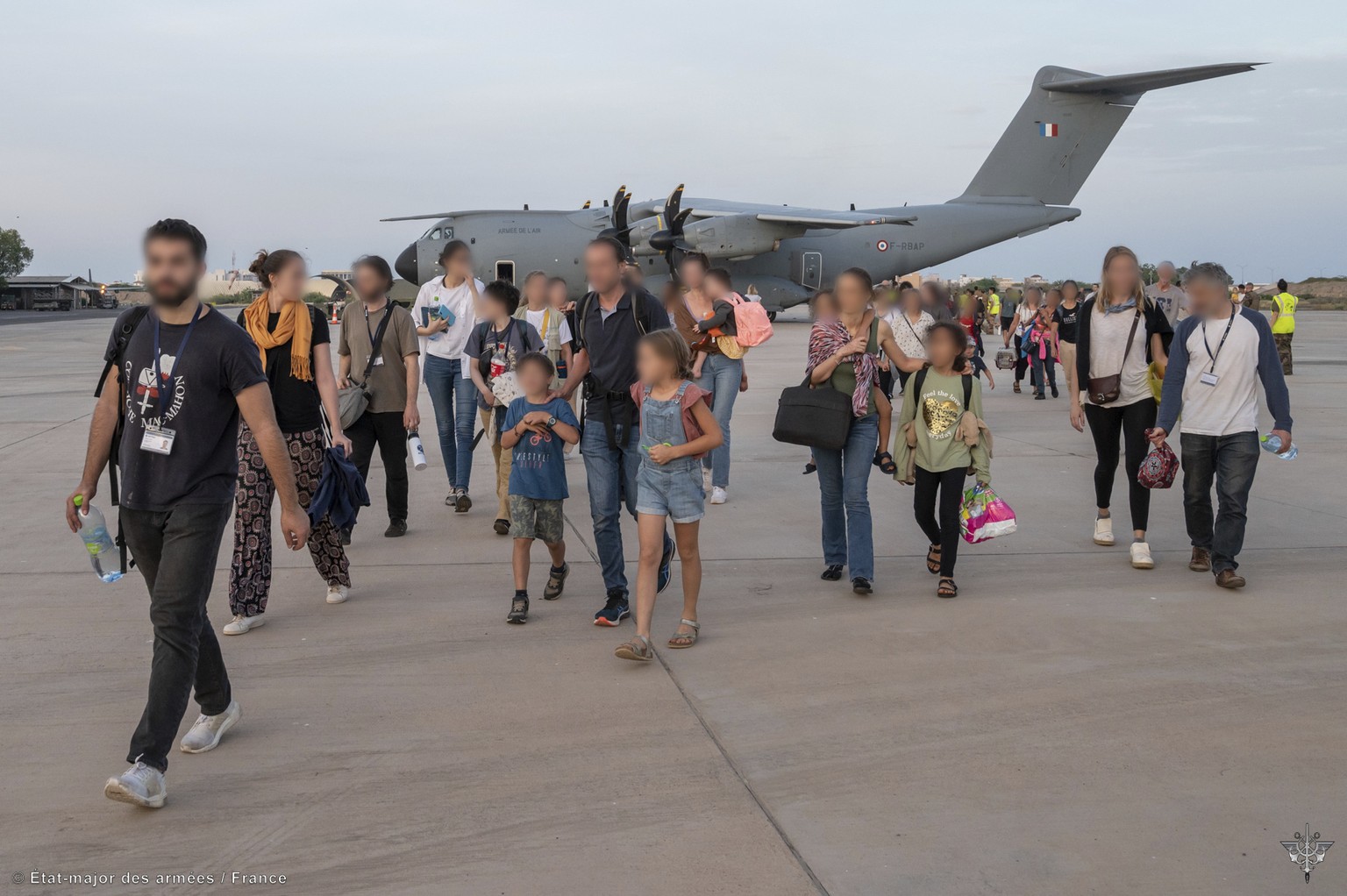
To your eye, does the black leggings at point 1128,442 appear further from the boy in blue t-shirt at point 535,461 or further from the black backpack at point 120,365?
A: the black backpack at point 120,365

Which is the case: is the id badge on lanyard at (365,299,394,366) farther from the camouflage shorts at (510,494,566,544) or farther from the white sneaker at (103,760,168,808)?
the white sneaker at (103,760,168,808)

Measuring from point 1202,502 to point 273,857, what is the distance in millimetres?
5585

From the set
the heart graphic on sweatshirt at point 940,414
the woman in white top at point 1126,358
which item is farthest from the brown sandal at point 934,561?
the woman in white top at point 1126,358

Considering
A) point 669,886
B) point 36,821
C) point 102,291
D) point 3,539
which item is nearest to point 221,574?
point 3,539

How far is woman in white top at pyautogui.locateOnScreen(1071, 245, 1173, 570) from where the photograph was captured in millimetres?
6863

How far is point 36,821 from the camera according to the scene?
3.51 metres

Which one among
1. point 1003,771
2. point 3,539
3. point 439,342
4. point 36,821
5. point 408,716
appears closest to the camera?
point 36,821

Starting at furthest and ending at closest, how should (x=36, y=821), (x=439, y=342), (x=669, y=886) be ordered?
(x=439, y=342) → (x=36, y=821) → (x=669, y=886)

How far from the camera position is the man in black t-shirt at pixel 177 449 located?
368cm

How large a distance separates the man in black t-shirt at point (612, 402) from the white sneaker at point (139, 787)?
8.10 feet

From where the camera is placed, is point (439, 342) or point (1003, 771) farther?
point (439, 342)

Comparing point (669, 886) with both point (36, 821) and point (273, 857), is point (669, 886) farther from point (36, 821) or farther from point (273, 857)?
point (36, 821)

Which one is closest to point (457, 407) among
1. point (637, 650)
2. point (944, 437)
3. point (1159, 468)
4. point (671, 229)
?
point (944, 437)

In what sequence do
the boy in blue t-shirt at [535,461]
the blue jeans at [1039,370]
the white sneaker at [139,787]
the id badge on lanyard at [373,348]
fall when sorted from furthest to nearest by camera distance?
1. the blue jeans at [1039,370]
2. the id badge on lanyard at [373,348]
3. the boy in blue t-shirt at [535,461]
4. the white sneaker at [139,787]
